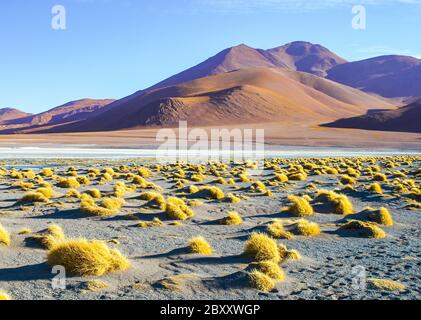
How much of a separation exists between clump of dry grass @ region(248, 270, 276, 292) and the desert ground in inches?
0.7

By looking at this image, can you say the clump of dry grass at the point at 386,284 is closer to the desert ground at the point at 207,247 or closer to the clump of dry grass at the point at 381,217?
the desert ground at the point at 207,247

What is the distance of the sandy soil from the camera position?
83.0 metres

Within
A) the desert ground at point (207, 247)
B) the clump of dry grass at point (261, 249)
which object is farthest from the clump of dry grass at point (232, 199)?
the clump of dry grass at point (261, 249)

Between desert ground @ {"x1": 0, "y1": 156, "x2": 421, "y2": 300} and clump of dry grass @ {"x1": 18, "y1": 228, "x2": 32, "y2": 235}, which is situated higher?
clump of dry grass @ {"x1": 18, "y1": 228, "x2": 32, "y2": 235}

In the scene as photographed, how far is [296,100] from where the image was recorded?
6772 inches

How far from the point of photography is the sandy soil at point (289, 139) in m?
83.0

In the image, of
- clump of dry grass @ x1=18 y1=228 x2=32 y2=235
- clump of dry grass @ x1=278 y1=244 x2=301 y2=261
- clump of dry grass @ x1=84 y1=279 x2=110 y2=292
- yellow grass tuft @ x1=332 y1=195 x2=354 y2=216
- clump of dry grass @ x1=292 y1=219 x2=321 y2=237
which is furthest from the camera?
yellow grass tuft @ x1=332 y1=195 x2=354 y2=216

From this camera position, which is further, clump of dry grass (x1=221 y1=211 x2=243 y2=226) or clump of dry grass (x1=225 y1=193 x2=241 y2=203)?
clump of dry grass (x1=225 y1=193 x2=241 y2=203)

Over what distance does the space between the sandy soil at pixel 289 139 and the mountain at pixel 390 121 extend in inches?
588

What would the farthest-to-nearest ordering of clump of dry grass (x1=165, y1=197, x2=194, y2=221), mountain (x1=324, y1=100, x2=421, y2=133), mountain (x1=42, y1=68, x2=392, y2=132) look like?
mountain (x1=42, y1=68, x2=392, y2=132) < mountain (x1=324, y1=100, x2=421, y2=133) < clump of dry grass (x1=165, y1=197, x2=194, y2=221)

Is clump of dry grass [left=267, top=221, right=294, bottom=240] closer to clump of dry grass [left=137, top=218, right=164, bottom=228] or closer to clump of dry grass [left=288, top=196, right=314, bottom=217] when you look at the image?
clump of dry grass [left=137, top=218, right=164, bottom=228]

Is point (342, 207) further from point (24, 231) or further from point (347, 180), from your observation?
point (347, 180)

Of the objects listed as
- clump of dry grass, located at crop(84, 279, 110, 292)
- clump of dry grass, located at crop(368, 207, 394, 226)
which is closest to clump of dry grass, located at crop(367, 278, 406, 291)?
clump of dry grass, located at crop(84, 279, 110, 292)

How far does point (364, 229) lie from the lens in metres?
12.4
